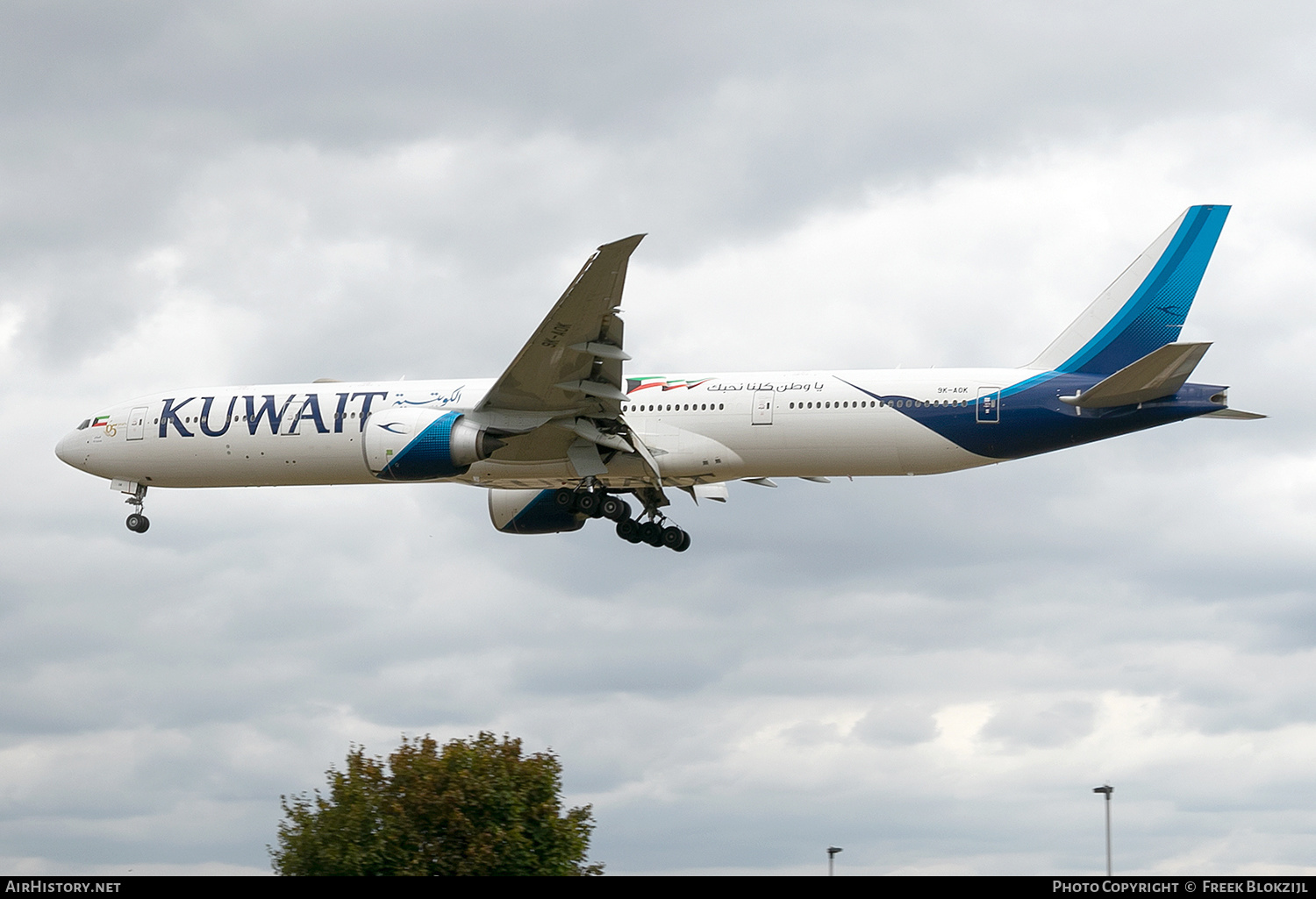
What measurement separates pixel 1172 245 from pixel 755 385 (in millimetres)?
9872

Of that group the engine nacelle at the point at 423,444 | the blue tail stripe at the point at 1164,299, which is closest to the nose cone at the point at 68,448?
the engine nacelle at the point at 423,444

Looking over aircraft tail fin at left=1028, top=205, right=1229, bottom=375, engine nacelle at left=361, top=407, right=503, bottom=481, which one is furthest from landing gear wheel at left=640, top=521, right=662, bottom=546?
aircraft tail fin at left=1028, top=205, right=1229, bottom=375

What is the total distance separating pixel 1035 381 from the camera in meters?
33.2

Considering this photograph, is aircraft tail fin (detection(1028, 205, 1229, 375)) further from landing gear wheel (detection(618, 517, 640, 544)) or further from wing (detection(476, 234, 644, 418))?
landing gear wheel (detection(618, 517, 640, 544))

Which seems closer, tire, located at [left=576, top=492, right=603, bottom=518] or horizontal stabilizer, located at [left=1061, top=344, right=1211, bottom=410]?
horizontal stabilizer, located at [left=1061, top=344, right=1211, bottom=410]

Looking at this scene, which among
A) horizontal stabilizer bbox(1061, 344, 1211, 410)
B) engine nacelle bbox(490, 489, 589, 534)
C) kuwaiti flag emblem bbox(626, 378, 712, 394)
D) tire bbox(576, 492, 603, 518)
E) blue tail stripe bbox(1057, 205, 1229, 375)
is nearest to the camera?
horizontal stabilizer bbox(1061, 344, 1211, 410)

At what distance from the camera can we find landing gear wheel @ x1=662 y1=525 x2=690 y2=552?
1511 inches

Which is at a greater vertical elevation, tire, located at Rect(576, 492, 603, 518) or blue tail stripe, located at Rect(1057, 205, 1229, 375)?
blue tail stripe, located at Rect(1057, 205, 1229, 375)

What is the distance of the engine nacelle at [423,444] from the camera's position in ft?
112

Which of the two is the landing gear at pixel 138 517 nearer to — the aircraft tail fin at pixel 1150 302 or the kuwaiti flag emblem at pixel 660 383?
the kuwaiti flag emblem at pixel 660 383

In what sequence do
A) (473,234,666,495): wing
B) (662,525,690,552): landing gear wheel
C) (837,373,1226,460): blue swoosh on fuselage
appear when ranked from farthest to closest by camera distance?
(662,525,690,552): landing gear wheel
(837,373,1226,460): blue swoosh on fuselage
(473,234,666,495): wing

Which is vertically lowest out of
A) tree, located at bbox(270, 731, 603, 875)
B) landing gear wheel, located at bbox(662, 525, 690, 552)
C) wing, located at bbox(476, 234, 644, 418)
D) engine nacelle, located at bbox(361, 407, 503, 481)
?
tree, located at bbox(270, 731, 603, 875)

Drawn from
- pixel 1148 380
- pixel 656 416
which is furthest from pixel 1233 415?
pixel 656 416

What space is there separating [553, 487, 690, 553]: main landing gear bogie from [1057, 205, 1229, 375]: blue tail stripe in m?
10.3
